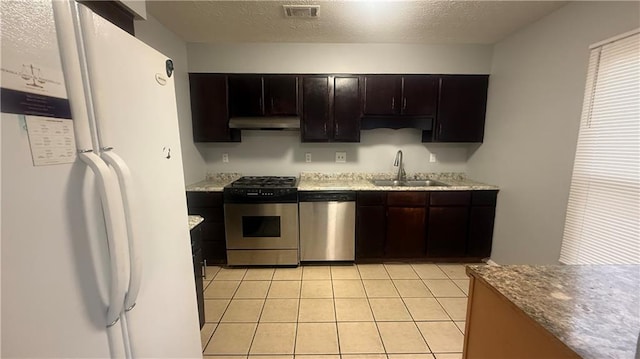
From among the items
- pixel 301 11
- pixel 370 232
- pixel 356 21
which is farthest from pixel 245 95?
pixel 370 232

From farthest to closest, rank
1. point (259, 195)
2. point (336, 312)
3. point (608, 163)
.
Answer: point (259, 195), point (336, 312), point (608, 163)

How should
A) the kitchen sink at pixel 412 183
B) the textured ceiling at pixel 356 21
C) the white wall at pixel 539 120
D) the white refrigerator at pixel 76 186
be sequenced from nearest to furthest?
A: the white refrigerator at pixel 76 186 → the white wall at pixel 539 120 → the textured ceiling at pixel 356 21 → the kitchen sink at pixel 412 183

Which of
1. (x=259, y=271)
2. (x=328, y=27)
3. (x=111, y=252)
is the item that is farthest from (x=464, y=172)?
(x=111, y=252)

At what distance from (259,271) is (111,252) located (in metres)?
2.33

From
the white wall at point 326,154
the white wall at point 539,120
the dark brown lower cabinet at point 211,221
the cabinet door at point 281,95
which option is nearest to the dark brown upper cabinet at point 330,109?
the cabinet door at point 281,95

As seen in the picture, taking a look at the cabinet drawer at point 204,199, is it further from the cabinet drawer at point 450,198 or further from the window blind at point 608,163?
the window blind at point 608,163

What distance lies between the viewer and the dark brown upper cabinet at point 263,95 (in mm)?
2973

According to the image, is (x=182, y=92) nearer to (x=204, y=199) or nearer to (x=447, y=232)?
(x=204, y=199)

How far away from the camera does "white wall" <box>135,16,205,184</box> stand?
2.49m

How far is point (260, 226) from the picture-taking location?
9.47ft

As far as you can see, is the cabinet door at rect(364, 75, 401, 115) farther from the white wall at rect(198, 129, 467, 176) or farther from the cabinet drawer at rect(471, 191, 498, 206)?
the cabinet drawer at rect(471, 191, 498, 206)

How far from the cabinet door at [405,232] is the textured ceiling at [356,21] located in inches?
73.3

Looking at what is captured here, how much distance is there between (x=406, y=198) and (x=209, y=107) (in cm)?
245

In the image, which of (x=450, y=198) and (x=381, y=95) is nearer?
(x=450, y=198)
